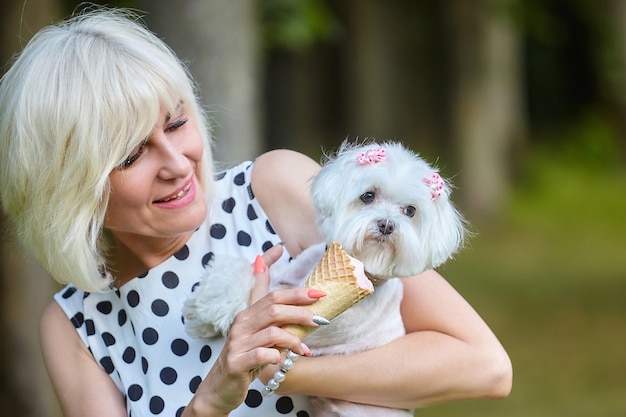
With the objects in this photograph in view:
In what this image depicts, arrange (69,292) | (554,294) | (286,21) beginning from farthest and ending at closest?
1. (554,294)
2. (286,21)
3. (69,292)

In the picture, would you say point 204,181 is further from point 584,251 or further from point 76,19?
point 584,251

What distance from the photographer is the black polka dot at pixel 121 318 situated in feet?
8.93

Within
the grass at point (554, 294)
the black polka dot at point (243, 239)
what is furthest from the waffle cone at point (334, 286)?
the grass at point (554, 294)

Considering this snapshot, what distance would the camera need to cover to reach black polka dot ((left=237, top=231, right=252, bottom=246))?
2.64m

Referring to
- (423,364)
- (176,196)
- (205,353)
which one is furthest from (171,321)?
(423,364)

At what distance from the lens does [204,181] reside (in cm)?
261

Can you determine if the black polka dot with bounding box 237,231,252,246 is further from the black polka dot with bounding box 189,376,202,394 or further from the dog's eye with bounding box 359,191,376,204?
the dog's eye with bounding box 359,191,376,204

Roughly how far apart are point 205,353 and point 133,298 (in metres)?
0.28

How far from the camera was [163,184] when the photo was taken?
2473 mm

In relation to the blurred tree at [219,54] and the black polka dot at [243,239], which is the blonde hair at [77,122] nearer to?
the black polka dot at [243,239]

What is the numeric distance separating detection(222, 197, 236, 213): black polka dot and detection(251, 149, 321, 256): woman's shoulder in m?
0.07

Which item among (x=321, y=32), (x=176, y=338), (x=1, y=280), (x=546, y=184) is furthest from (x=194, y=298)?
(x=546, y=184)

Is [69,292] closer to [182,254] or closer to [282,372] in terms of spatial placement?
[182,254]

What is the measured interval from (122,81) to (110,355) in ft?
2.47
